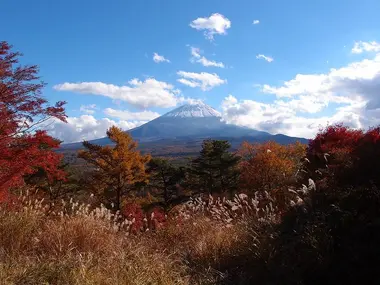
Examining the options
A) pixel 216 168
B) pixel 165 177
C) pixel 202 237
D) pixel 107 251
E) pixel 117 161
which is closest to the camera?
pixel 107 251

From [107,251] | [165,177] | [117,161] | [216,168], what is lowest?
[165,177]

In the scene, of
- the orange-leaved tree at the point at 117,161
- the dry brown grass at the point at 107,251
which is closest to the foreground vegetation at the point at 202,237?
the dry brown grass at the point at 107,251

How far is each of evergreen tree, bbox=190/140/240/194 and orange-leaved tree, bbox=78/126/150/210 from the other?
752 cm

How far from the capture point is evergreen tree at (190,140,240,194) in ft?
121

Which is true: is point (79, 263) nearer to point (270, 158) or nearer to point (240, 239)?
point (240, 239)

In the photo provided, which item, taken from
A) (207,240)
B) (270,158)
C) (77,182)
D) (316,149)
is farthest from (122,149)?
(207,240)

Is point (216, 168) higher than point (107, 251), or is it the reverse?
point (107, 251)

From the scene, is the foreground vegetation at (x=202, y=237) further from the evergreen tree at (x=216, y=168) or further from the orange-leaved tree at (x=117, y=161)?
the evergreen tree at (x=216, y=168)

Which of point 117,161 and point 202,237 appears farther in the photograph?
point 117,161

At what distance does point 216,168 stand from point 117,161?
35.3ft

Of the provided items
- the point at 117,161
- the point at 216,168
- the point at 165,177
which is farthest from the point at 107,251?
the point at 165,177

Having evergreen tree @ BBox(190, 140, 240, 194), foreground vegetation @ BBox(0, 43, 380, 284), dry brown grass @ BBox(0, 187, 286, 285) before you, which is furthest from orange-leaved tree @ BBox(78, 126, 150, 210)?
dry brown grass @ BBox(0, 187, 286, 285)

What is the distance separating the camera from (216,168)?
121 ft

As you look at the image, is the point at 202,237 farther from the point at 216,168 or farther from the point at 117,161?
the point at 216,168
